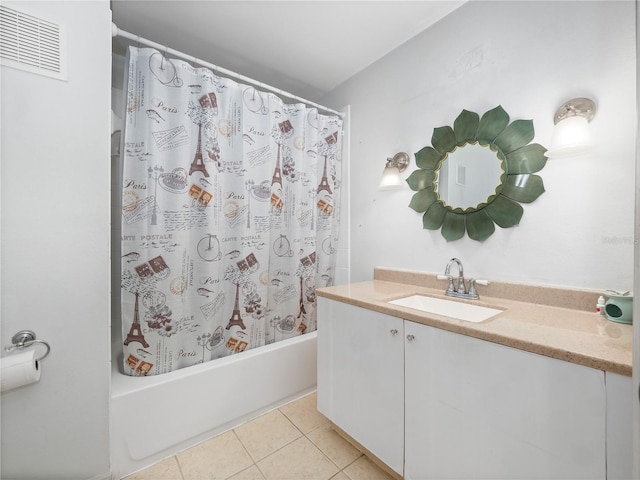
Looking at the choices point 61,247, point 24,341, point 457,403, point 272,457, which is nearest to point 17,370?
point 24,341

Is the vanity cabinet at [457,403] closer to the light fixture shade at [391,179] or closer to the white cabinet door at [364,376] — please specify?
the white cabinet door at [364,376]

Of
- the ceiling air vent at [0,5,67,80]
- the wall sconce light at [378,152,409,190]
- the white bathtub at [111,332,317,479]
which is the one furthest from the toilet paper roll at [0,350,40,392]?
the wall sconce light at [378,152,409,190]

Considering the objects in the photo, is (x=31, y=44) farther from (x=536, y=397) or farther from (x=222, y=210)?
(x=536, y=397)

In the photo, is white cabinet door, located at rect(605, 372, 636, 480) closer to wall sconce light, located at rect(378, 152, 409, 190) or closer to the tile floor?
the tile floor

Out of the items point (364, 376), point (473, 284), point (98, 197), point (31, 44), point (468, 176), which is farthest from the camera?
point (468, 176)

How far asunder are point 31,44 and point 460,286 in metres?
2.07

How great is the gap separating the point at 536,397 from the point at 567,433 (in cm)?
9

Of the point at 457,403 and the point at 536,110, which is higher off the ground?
the point at 536,110

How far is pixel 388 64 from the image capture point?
71.1 inches

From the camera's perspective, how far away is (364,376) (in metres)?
1.22

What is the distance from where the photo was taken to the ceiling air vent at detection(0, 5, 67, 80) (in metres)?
0.91

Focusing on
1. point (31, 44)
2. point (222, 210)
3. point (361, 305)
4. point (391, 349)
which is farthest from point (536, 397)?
point (31, 44)

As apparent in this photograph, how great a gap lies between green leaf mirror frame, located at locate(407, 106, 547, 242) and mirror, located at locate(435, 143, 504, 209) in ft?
0.05

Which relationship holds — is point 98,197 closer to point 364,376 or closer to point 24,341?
point 24,341
